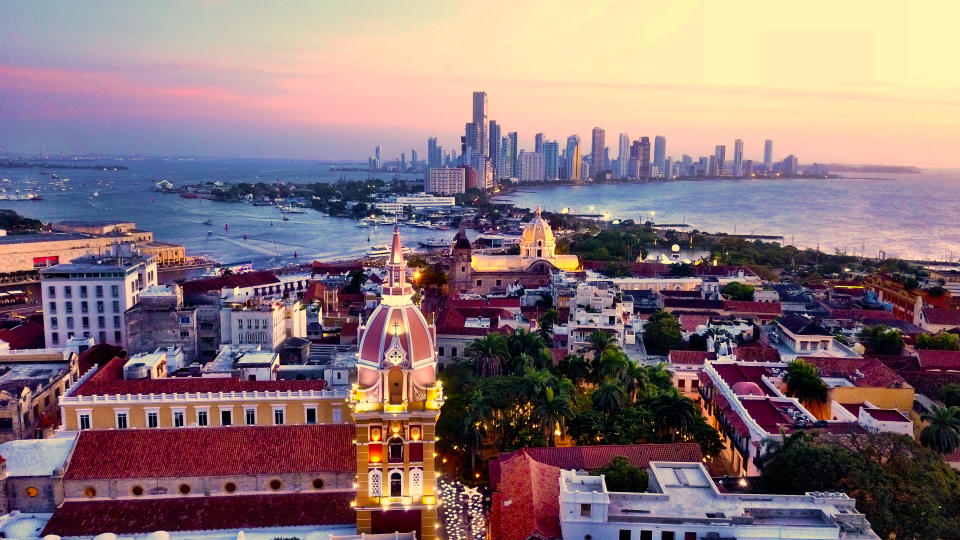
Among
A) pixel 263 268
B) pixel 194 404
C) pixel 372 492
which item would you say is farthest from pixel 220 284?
pixel 372 492

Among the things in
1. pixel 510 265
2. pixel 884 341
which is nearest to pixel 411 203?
pixel 510 265

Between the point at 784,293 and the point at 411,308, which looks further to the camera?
the point at 784,293

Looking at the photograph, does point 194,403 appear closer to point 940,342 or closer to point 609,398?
point 609,398

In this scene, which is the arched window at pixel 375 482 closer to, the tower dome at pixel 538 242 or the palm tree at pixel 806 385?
the palm tree at pixel 806 385

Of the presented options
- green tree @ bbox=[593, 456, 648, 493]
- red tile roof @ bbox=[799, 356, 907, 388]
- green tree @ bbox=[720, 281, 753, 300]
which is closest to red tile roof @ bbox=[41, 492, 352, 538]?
green tree @ bbox=[593, 456, 648, 493]

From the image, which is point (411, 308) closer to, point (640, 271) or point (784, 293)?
point (784, 293)

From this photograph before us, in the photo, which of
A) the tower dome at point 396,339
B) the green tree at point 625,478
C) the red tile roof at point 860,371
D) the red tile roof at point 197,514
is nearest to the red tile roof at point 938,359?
the red tile roof at point 860,371

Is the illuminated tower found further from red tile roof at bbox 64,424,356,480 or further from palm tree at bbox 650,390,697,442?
palm tree at bbox 650,390,697,442
